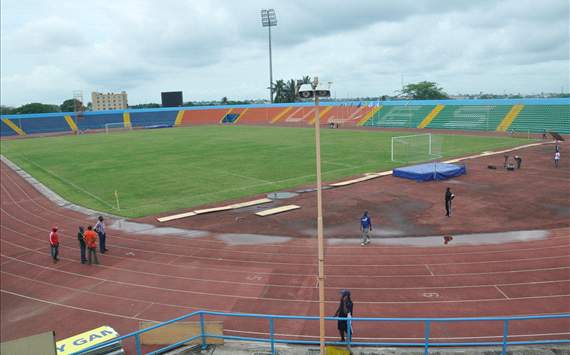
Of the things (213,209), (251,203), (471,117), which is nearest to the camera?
(213,209)

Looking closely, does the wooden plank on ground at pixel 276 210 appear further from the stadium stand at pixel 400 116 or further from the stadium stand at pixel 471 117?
the stadium stand at pixel 400 116

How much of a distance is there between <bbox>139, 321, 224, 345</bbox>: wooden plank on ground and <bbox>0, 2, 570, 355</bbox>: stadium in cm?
4

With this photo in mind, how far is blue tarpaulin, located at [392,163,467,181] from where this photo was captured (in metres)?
29.0

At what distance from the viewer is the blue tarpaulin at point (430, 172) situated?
29.0m

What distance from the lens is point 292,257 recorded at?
16.5 metres

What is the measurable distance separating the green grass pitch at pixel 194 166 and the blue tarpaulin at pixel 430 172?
12.4 ft

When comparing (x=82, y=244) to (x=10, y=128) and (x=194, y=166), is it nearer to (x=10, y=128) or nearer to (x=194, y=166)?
(x=194, y=166)

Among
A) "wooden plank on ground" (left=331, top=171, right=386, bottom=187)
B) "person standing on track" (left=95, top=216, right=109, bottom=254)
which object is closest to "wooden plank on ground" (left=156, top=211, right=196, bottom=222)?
"person standing on track" (left=95, top=216, right=109, bottom=254)

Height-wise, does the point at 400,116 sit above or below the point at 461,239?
above

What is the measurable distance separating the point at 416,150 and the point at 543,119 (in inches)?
1169

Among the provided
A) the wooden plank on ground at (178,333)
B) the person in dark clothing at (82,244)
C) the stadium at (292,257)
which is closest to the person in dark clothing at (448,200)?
the stadium at (292,257)

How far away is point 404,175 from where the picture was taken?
2997cm

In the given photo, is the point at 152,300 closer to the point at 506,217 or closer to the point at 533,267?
the point at 533,267

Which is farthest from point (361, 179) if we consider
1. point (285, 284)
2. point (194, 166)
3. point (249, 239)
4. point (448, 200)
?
point (285, 284)
